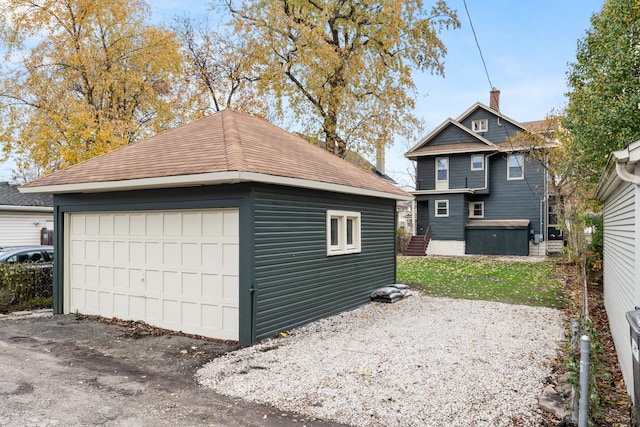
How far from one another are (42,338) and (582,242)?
56.5ft

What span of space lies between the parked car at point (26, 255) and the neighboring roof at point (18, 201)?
9.45 metres

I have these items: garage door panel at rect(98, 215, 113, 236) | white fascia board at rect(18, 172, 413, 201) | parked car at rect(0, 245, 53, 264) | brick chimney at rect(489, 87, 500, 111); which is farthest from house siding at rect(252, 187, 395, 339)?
brick chimney at rect(489, 87, 500, 111)

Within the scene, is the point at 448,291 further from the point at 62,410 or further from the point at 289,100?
the point at 289,100

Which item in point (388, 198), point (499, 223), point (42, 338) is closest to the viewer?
point (42, 338)

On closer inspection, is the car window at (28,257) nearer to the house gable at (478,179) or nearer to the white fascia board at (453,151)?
the house gable at (478,179)

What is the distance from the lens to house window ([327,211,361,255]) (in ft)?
30.1

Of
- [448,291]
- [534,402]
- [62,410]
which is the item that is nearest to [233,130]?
[62,410]

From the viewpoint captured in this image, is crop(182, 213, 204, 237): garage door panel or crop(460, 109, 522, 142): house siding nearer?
crop(182, 213, 204, 237): garage door panel

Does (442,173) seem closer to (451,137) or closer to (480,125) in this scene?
(451,137)

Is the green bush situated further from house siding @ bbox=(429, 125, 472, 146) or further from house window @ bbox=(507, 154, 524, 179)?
house window @ bbox=(507, 154, 524, 179)

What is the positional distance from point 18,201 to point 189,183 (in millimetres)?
17823

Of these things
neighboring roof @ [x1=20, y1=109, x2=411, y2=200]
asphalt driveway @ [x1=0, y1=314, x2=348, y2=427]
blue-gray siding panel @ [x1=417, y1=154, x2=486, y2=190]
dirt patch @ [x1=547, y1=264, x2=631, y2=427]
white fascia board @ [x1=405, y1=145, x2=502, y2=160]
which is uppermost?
white fascia board @ [x1=405, y1=145, x2=502, y2=160]

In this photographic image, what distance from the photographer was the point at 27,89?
17453 millimetres

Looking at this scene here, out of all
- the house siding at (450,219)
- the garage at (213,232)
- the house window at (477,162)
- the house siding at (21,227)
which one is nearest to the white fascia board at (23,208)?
the house siding at (21,227)
